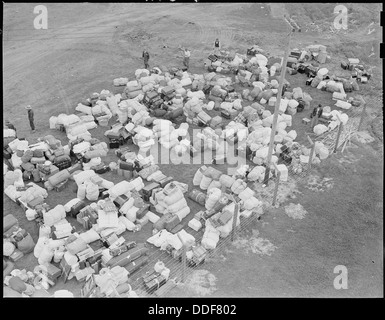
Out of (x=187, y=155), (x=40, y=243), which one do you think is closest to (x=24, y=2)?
(x=187, y=155)

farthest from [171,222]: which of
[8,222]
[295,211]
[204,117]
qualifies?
[204,117]

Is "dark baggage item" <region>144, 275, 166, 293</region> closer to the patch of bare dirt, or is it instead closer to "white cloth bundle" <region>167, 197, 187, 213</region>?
"white cloth bundle" <region>167, 197, 187, 213</region>

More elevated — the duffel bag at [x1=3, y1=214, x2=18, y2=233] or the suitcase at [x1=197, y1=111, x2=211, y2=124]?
the suitcase at [x1=197, y1=111, x2=211, y2=124]

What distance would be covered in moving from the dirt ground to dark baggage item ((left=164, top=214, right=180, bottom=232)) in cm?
131

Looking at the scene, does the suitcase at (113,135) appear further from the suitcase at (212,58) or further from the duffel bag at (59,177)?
the suitcase at (212,58)

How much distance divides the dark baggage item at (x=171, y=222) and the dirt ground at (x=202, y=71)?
1310 millimetres

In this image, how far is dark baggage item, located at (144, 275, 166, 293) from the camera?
28.7 feet

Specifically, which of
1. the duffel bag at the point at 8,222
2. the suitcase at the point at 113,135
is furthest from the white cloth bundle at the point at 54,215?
the suitcase at the point at 113,135

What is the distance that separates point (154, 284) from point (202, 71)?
1042 cm

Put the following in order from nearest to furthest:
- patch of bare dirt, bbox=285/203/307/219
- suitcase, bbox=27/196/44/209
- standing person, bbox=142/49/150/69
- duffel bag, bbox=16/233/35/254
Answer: duffel bag, bbox=16/233/35/254, suitcase, bbox=27/196/44/209, patch of bare dirt, bbox=285/203/307/219, standing person, bbox=142/49/150/69

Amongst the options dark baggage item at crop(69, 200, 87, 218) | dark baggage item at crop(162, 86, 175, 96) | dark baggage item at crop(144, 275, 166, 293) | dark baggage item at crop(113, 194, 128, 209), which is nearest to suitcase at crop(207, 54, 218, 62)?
dark baggage item at crop(162, 86, 175, 96)

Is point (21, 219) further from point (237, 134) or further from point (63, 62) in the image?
point (63, 62)

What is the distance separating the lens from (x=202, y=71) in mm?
17297

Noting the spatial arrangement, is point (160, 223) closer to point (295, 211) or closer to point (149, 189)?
point (149, 189)
